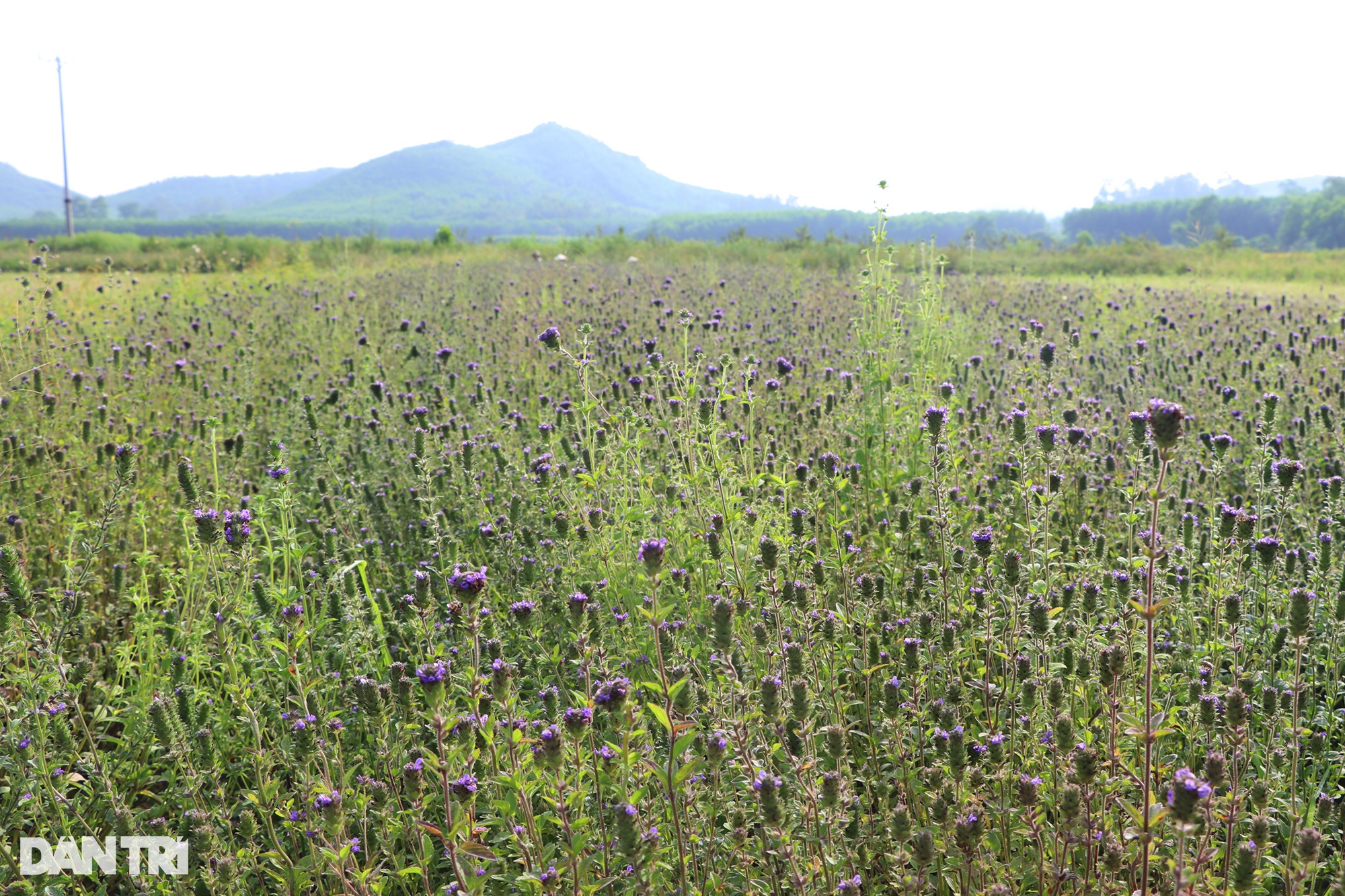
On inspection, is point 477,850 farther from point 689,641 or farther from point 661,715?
point 689,641

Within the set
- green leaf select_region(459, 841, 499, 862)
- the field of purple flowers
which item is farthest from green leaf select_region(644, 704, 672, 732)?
green leaf select_region(459, 841, 499, 862)

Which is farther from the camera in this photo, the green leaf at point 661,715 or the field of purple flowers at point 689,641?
the field of purple flowers at point 689,641

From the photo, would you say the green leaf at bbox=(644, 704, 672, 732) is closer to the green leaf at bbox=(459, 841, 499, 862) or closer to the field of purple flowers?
the field of purple flowers

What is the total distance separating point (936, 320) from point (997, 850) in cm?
481

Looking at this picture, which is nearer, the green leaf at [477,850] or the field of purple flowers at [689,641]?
the green leaf at [477,850]

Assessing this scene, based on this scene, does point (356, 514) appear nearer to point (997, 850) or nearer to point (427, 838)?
point (427, 838)

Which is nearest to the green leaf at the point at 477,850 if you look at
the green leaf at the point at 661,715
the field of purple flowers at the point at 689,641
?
the field of purple flowers at the point at 689,641

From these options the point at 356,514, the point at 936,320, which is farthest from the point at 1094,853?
the point at 936,320

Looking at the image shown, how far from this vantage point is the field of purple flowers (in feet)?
6.95

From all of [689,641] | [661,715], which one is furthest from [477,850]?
[689,641]

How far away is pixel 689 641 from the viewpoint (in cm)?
342

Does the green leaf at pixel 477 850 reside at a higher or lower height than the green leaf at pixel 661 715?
lower

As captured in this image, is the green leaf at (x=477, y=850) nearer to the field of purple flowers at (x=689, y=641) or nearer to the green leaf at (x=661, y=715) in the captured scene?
the field of purple flowers at (x=689, y=641)

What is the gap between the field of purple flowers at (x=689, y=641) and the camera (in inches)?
83.4
